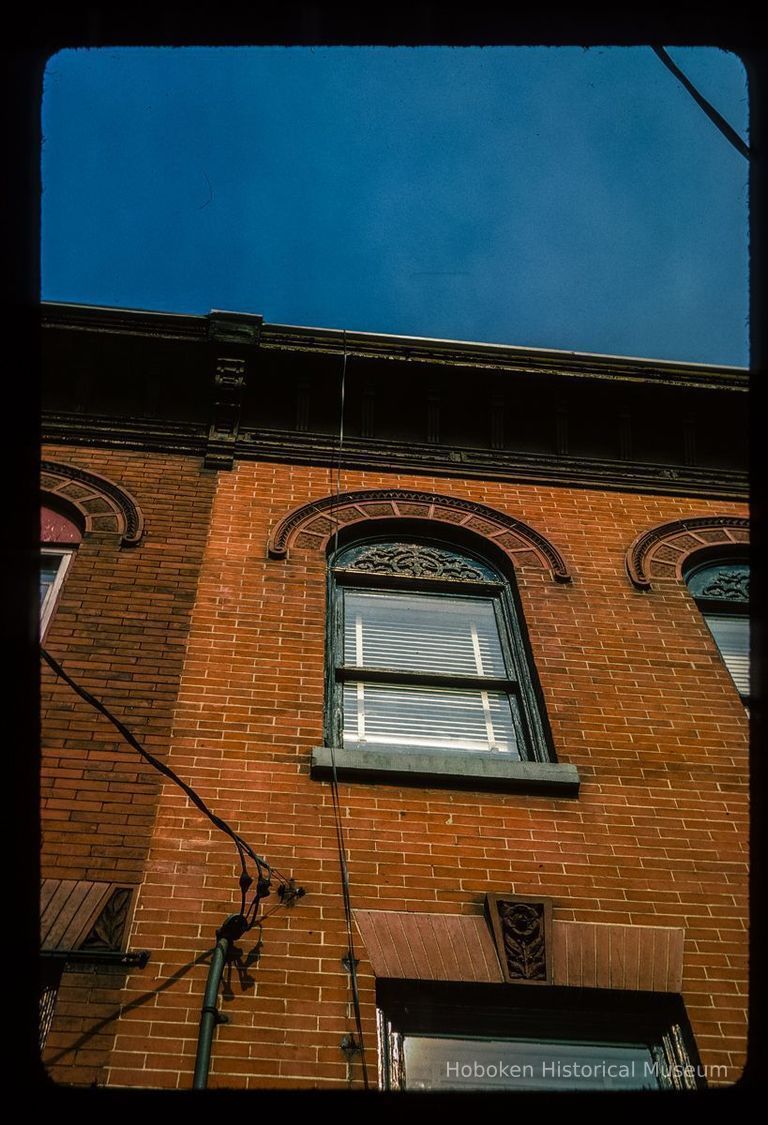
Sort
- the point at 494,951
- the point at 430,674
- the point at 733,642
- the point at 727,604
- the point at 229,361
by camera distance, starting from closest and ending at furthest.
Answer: the point at 494,951 → the point at 430,674 → the point at 733,642 → the point at 727,604 → the point at 229,361

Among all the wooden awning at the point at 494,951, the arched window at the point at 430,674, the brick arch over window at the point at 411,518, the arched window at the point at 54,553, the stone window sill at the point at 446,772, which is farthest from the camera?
the brick arch over window at the point at 411,518

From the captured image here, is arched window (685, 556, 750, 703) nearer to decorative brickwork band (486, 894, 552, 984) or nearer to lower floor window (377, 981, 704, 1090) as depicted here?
decorative brickwork band (486, 894, 552, 984)

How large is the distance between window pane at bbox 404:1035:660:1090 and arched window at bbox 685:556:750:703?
3148mm

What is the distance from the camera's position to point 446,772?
589cm

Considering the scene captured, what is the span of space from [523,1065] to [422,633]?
11.1ft

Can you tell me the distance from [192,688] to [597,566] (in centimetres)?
341

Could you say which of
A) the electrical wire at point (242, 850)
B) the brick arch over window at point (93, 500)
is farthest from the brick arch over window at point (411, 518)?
the electrical wire at point (242, 850)

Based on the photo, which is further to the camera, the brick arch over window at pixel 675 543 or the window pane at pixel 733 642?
the brick arch over window at pixel 675 543

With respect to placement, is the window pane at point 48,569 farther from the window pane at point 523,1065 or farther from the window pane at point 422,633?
the window pane at point 523,1065

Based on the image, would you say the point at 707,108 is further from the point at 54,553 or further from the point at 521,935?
the point at 54,553

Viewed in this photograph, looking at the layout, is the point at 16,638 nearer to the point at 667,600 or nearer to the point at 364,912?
the point at 364,912

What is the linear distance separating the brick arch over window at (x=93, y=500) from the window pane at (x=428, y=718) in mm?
2288

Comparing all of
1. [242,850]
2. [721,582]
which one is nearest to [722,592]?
[721,582]

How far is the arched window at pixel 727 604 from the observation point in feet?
24.9
